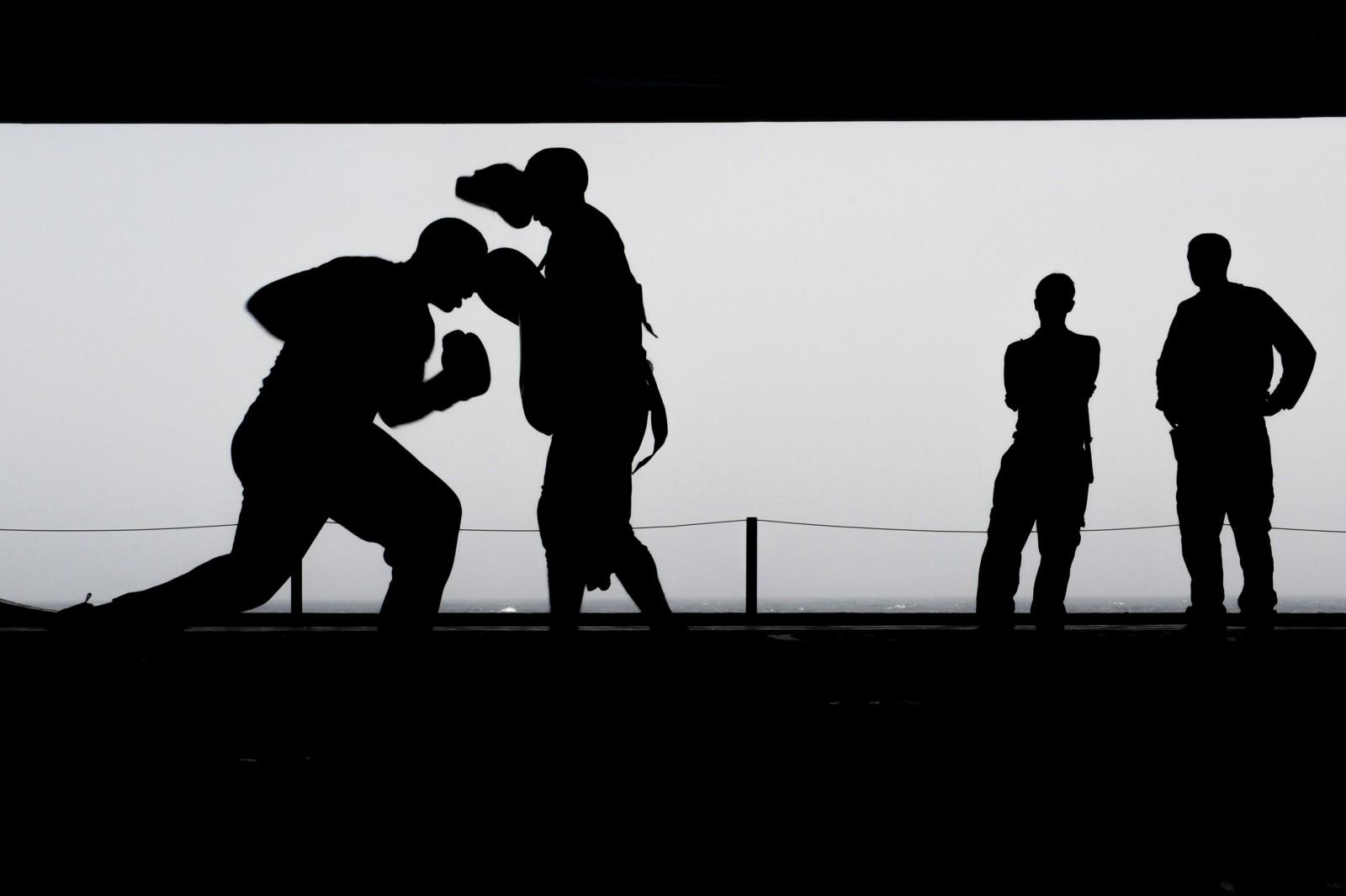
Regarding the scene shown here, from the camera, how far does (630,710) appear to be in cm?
297

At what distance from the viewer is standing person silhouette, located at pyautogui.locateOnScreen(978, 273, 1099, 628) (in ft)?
13.9

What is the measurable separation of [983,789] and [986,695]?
1163mm

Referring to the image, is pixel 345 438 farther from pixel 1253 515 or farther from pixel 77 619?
pixel 1253 515

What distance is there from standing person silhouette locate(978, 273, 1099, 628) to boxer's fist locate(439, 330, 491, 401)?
250cm

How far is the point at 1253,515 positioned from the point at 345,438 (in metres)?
3.56

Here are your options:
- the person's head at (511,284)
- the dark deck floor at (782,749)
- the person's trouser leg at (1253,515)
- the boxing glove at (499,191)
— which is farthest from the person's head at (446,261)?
the person's trouser leg at (1253,515)

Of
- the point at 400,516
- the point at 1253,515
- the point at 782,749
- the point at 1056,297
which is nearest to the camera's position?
the point at 782,749

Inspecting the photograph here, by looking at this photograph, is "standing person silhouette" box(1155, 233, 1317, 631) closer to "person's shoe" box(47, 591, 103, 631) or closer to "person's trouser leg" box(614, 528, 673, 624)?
"person's trouser leg" box(614, 528, 673, 624)

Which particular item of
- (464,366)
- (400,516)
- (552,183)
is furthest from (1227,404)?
(400,516)

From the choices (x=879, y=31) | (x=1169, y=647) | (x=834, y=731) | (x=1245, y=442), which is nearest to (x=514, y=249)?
(x=834, y=731)

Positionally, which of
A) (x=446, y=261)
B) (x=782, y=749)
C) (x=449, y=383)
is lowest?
(x=782, y=749)

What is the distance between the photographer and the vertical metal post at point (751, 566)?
730 centimetres

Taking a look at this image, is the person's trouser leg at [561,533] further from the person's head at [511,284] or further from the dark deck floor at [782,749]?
the person's head at [511,284]

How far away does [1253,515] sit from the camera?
4.15 meters
